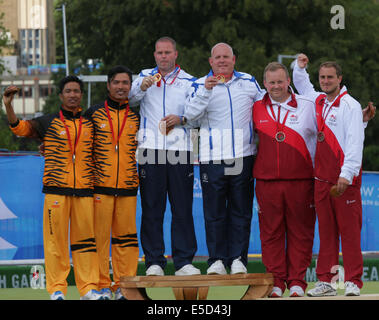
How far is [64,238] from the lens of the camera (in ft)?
25.7

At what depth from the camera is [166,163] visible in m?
7.80

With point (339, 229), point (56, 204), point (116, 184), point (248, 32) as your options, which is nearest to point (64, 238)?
point (56, 204)

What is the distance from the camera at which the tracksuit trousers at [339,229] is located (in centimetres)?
746

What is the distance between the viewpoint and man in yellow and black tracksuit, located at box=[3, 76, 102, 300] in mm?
→ 7668

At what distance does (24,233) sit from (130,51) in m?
18.9

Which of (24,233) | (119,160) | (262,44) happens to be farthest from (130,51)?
(119,160)

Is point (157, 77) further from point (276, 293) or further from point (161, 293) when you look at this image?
point (161, 293)

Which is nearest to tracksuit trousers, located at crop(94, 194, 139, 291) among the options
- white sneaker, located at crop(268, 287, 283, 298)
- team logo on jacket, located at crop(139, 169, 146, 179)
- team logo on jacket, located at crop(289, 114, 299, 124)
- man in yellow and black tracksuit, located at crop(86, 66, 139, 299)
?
man in yellow and black tracksuit, located at crop(86, 66, 139, 299)

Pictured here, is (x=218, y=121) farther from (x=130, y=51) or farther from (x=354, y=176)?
(x=130, y=51)

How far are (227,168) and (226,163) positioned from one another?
5 cm

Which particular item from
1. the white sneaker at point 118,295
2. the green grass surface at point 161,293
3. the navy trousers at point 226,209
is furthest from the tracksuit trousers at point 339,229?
the white sneaker at point 118,295

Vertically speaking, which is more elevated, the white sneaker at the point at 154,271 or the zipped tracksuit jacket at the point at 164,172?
the zipped tracksuit jacket at the point at 164,172

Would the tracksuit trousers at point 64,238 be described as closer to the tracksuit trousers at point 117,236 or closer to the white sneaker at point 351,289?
the tracksuit trousers at point 117,236
